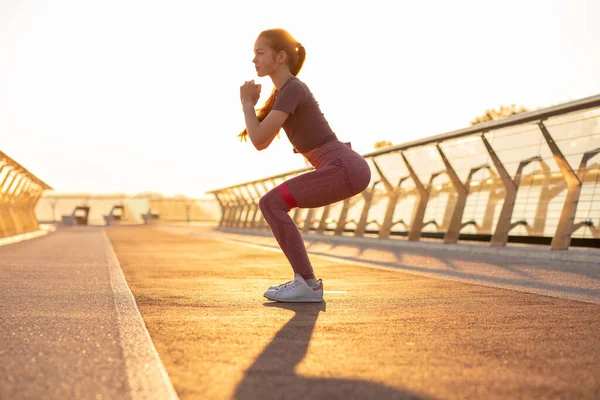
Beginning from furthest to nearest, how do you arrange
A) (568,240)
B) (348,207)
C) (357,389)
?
(348,207)
(568,240)
(357,389)

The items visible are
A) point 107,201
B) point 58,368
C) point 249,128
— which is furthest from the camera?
point 107,201

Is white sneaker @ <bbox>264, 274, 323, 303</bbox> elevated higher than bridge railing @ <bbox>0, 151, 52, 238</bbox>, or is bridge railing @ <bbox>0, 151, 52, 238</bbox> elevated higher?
bridge railing @ <bbox>0, 151, 52, 238</bbox>

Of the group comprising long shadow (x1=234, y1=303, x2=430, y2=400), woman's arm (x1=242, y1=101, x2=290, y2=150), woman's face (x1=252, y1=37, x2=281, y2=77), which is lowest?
long shadow (x1=234, y1=303, x2=430, y2=400)

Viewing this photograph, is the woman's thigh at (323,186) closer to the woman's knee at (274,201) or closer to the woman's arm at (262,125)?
the woman's knee at (274,201)

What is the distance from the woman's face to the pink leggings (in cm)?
57

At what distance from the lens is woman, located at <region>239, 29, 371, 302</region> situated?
14.2ft

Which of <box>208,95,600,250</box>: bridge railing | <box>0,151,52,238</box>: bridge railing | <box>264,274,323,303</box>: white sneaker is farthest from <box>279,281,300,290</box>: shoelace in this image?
<box>0,151,52,238</box>: bridge railing

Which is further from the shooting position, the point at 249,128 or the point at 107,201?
the point at 107,201

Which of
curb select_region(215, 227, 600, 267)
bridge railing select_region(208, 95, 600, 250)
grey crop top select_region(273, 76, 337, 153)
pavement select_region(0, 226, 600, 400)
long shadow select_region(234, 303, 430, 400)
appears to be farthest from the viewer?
bridge railing select_region(208, 95, 600, 250)

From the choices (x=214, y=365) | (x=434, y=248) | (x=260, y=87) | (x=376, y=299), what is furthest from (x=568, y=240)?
(x=214, y=365)

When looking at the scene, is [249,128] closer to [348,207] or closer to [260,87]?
[260,87]

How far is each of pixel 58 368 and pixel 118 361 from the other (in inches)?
7.7

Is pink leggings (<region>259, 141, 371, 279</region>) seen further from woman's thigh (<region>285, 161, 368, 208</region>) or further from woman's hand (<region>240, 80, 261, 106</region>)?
woman's hand (<region>240, 80, 261, 106</region>)

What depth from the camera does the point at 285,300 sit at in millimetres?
4297
